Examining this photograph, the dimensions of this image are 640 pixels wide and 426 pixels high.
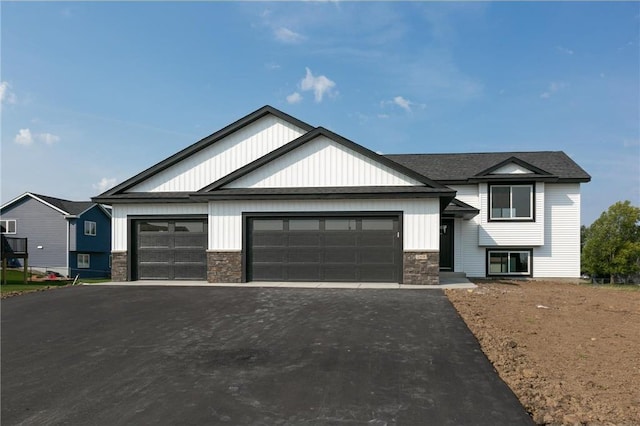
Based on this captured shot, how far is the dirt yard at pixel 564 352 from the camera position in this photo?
481 cm

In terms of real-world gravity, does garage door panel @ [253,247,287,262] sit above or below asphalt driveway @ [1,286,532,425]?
above

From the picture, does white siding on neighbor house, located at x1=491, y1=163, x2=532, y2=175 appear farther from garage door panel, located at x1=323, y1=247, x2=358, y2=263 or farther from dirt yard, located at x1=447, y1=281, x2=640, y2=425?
garage door panel, located at x1=323, y1=247, x2=358, y2=263

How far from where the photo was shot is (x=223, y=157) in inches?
713

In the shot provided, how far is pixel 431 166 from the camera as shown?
2294cm

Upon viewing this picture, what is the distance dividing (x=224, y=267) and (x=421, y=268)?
23.6ft

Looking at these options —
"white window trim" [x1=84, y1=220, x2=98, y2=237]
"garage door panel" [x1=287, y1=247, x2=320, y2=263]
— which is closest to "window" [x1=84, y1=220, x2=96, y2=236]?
"white window trim" [x1=84, y1=220, x2=98, y2=237]

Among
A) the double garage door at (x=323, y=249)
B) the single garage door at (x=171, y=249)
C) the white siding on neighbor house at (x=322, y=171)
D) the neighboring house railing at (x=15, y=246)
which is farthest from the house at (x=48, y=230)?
the white siding on neighbor house at (x=322, y=171)

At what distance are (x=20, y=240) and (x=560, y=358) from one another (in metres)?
31.4

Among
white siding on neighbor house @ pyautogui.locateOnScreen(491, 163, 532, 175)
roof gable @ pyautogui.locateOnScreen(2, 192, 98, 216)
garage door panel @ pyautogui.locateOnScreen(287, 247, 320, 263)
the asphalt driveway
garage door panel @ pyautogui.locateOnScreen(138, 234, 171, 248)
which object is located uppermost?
white siding on neighbor house @ pyautogui.locateOnScreen(491, 163, 532, 175)

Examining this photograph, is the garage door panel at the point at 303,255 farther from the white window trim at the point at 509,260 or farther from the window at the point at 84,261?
A: the window at the point at 84,261

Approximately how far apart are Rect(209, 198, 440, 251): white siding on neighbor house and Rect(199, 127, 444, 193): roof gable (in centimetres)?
77

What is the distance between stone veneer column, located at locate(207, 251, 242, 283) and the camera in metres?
15.9

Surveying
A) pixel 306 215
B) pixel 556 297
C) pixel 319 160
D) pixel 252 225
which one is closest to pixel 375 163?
pixel 319 160

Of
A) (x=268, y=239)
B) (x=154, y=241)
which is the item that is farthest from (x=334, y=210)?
(x=154, y=241)
